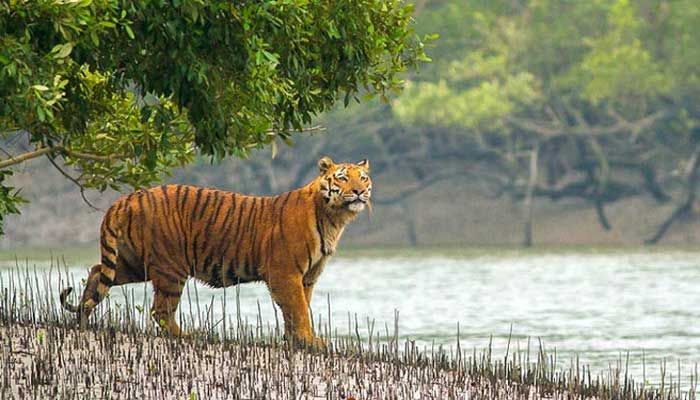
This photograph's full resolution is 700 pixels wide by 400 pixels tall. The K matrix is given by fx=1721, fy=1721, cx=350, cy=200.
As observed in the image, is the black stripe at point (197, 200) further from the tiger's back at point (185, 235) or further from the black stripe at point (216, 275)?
the black stripe at point (216, 275)

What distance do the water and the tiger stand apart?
54.0 inches

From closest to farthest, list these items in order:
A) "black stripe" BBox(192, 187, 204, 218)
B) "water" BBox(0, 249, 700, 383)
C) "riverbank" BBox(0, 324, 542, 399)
→ 1. "riverbank" BBox(0, 324, 542, 399)
2. "black stripe" BBox(192, 187, 204, 218)
3. "water" BBox(0, 249, 700, 383)

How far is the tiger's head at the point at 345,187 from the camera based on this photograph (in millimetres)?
15547

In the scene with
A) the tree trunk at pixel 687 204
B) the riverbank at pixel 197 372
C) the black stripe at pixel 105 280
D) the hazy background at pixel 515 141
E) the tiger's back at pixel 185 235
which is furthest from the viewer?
the hazy background at pixel 515 141

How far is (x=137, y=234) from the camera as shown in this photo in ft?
51.6

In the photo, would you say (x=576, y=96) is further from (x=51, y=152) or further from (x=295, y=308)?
(x=51, y=152)

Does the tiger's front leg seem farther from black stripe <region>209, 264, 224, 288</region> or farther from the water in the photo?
the water

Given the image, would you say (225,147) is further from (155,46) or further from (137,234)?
(137,234)

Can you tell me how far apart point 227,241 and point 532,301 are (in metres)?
16.4

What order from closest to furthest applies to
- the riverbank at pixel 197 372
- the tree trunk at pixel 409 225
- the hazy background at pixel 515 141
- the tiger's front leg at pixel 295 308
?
the riverbank at pixel 197 372 → the tiger's front leg at pixel 295 308 → the hazy background at pixel 515 141 → the tree trunk at pixel 409 225

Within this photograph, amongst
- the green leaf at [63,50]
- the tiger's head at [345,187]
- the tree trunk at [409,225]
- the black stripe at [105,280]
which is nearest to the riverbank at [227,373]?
the black stripe at [105,280]

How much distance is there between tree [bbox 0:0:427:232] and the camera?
1111 cm

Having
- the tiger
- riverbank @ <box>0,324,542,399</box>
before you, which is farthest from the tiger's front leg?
riverbank @ <box>0,324,542,399</box>

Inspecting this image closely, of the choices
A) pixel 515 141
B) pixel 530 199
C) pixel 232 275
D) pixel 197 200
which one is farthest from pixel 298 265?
pixel 515 141
